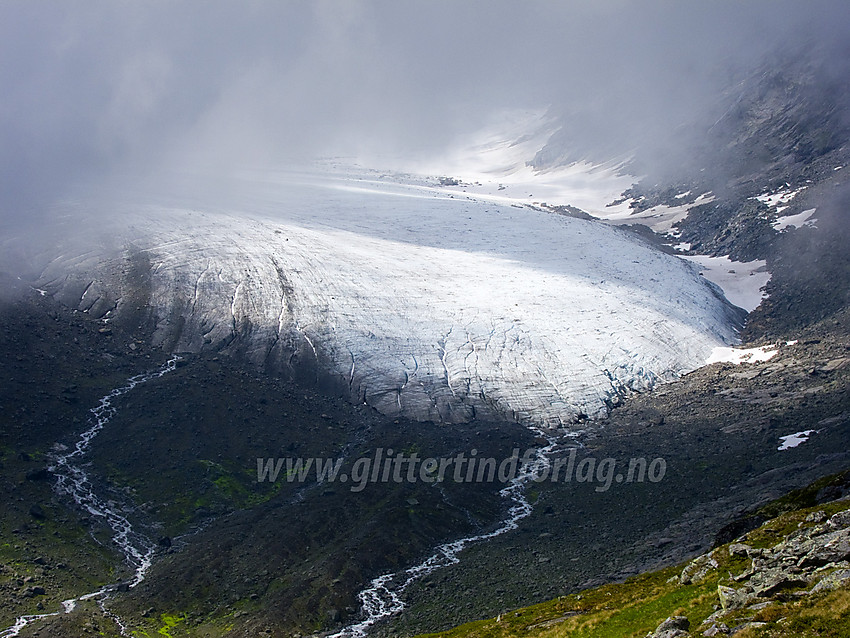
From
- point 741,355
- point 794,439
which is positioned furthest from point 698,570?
point 741,355

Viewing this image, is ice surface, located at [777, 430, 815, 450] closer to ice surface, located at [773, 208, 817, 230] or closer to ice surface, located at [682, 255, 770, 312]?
ice surface, located at [682, 255, 770, 312]

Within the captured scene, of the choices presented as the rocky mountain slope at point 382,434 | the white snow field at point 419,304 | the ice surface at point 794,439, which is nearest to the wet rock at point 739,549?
the rocky mountain slope at point 382,434

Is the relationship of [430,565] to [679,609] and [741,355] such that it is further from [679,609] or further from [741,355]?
[741,355]

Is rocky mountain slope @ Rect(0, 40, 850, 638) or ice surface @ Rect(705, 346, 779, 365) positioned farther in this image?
ice surface @ Rect(705, 346, 779, 365)

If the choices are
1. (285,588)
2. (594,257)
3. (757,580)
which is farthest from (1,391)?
(594,257)

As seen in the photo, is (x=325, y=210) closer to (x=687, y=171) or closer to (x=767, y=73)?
(x=687, y=171)

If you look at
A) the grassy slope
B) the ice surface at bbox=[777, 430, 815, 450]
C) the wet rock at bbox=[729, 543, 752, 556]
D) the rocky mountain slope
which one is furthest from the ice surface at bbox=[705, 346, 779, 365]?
the wet rock at bbox=[729, 543, 752, 556]
